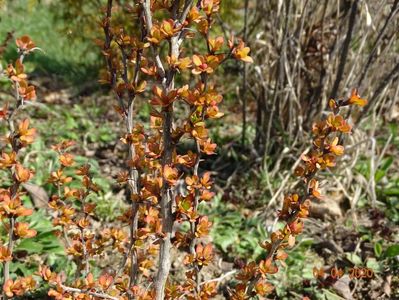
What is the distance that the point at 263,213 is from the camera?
2941mm

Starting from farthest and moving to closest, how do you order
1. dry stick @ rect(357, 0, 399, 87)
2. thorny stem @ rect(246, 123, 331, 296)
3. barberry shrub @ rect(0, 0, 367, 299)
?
dry stick @ rect(357, 0, 399, 87) → thorny stem @ rect(246, 123, 331, 296) → barberry shrub @ rect(0, 0, 367, 299)

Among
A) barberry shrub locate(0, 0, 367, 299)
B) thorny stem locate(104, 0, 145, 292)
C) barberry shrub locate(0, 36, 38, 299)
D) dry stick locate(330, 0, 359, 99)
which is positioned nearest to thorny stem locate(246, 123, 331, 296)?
barberry shrub locate(0, 0, 367, 299)

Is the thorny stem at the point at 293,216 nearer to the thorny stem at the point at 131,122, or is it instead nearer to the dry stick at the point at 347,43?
the thorny stem at the point at 131,122

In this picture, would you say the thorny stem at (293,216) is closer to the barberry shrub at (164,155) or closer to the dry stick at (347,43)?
the barberry shrub at (164,155)

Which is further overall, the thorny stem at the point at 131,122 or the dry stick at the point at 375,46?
the dry stick at the point at 375,46

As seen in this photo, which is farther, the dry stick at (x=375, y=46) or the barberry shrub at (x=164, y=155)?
the dry stick at (x=375, y=46)

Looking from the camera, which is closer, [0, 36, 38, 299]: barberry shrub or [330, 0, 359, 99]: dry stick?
[0, 36, 38, 299]: barberry shrub

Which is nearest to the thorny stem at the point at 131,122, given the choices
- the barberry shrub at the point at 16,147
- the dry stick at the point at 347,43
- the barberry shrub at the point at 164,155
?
the barberry shrub at the point at 164,155

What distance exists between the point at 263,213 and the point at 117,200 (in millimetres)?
796

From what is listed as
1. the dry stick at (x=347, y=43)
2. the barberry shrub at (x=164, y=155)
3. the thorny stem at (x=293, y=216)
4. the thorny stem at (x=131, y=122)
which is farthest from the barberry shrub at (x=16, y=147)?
the dry stick at (x=347, y=43)

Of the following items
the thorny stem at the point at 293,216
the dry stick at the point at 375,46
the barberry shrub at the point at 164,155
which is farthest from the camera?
the dry stick at the point at 375,46

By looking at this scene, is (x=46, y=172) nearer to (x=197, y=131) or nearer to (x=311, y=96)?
(x=311, y=96)

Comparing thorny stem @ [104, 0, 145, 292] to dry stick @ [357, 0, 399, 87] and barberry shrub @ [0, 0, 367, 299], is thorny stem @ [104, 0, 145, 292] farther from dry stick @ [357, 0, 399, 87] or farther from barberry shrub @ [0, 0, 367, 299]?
dry stick @ [357, 0, 399, 87]

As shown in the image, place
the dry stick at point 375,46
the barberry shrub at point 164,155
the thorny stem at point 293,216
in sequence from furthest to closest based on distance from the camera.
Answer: the dry stick at point 375,46 < the thorny stem at point 293,216 < the barberry shrub at point 164,155
